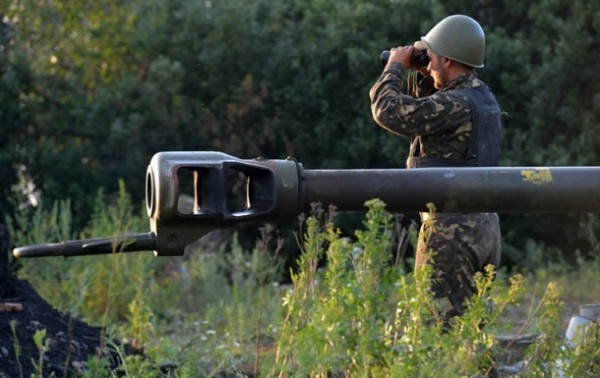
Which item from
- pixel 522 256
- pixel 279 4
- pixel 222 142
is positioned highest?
pixel 279 4

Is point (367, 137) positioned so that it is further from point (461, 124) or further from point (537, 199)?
point (537, 199)

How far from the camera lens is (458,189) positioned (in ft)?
15.0

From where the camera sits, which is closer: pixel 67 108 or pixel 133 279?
pixel 133 279

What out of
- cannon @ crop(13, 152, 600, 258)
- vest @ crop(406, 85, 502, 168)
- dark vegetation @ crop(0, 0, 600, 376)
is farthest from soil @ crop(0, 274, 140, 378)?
dark vegetation @ crop(0, 0, 600, 376)

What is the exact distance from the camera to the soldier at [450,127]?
6.45 meters

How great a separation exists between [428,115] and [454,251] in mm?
684

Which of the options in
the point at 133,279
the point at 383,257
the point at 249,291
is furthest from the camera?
the point at 249,291

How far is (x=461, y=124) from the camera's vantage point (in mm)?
6555

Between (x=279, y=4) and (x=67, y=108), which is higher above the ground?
(x=279, y=4)

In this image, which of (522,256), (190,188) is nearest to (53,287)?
(190,188)

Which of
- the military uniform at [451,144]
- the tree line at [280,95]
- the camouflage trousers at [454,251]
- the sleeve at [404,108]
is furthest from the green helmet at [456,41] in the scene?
the tree line at [280,95]

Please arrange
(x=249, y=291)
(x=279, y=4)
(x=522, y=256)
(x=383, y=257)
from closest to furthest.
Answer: (x=383, y=257)
(x=249, y=291)
(x=522, y=256)
(x=279, y=4)

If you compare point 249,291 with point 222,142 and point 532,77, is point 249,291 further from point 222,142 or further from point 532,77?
point 532,77

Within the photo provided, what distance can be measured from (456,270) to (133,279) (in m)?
4.26
